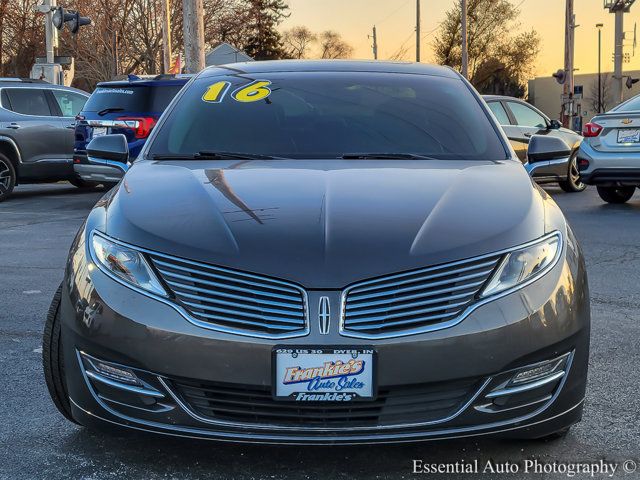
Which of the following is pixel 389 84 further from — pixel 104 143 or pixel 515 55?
pixel 515 55

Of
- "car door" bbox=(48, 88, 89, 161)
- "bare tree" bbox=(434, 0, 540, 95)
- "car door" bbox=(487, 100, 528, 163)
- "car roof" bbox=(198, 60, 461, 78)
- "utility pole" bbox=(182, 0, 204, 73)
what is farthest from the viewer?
"bare tree" bbox=(434, 0, 540, 95)

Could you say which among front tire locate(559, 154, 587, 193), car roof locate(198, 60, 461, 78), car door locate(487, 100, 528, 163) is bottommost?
front tire locate(559, 154, 587, 193)

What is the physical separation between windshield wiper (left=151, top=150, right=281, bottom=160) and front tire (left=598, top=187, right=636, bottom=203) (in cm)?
964

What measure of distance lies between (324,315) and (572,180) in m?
12.2

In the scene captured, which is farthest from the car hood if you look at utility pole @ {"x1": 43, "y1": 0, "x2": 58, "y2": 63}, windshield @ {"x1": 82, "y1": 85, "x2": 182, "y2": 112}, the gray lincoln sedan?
utility pole @ {"x1": 43, "y1": 0, "x2": 58, "y2": 63}

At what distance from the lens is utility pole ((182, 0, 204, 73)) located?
57.3 feet

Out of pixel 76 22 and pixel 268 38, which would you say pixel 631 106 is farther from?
pixel 268 38

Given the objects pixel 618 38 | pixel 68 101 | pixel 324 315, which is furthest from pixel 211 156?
pixel 618 38

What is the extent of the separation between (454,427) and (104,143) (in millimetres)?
2471

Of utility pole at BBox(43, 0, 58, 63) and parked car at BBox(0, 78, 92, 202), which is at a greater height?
utility pole at BBox(43, 0, 58, 63)

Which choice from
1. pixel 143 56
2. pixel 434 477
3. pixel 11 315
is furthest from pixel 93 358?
pixel 143 56

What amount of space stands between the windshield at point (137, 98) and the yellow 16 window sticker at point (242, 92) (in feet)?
25.9

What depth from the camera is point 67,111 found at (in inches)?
577

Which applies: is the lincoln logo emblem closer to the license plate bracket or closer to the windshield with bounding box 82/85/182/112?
the windshield with bounding box 82/85/182/112
